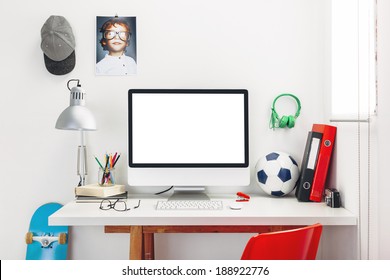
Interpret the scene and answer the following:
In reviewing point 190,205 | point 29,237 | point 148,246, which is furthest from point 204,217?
point 29,237

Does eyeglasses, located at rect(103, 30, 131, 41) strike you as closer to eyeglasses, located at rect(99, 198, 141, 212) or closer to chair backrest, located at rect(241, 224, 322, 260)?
eyeglasses, located at rect(99, 198, 141, 212)

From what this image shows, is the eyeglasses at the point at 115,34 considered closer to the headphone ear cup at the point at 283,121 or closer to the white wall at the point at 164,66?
the white wall at the point at 164,66

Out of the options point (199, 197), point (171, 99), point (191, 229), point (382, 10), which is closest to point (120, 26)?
point (171, 99)

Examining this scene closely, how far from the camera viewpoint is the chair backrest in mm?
1071

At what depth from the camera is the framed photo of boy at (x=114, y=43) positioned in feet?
6.50

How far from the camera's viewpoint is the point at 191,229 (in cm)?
155

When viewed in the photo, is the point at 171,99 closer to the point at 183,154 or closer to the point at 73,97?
the point at 183,154

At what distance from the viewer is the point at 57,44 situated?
1.91m

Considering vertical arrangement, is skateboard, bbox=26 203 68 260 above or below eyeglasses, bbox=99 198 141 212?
below

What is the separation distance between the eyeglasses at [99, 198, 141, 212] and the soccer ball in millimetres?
653

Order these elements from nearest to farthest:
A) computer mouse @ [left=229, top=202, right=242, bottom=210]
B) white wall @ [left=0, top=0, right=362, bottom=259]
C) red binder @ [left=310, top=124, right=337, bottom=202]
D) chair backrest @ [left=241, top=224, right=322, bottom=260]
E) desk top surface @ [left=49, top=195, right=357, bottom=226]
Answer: chair backrest @ [left=241, top=224, right=322, bottom=260] < desk top surface @ [left=49, top=195, right=357, bottom=226] < computer mouse @ [left=229, top=202, right=242, bottom=210] < red binder @ [left=310, top=124, right=337, bottom=202] < white wall @ [left=0, top=0, right=362, bottom=259]

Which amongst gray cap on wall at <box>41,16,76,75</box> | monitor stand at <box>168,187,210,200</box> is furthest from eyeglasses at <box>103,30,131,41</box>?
monitor stand at <box>168,187,210,200</box>

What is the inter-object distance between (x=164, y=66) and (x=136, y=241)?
956 mm

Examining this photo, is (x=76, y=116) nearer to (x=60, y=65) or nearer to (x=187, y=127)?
(x=60, y=65)
